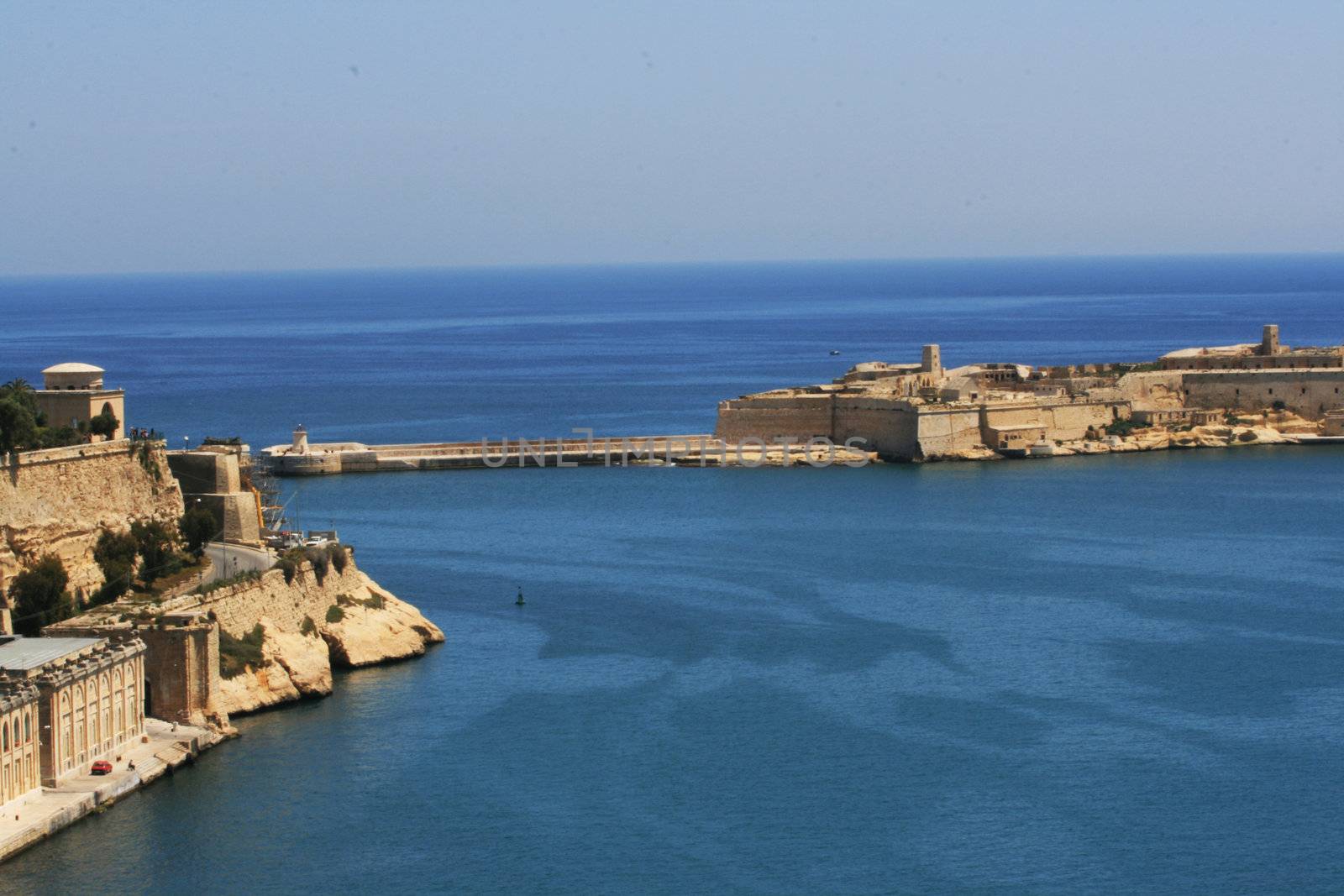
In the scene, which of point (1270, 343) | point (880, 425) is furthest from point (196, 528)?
point (1270, 343)

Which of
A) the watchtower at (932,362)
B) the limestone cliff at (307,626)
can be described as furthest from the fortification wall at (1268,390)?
the limestone cliff at (307,626)

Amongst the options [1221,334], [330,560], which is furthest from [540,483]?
[1221,334]

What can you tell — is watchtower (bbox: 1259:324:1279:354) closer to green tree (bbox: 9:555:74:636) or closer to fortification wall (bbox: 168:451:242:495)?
fortification wall (bbox: 168:451:242:495)

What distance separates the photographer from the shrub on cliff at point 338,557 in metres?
28.7

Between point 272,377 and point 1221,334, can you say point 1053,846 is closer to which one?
point 272,377

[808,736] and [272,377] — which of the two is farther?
[272,377]

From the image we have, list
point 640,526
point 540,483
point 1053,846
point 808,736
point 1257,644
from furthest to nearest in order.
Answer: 1. point 540,483
2. point 640,526
3. point 1257,644
4. point 808,736
5. point 1053,846

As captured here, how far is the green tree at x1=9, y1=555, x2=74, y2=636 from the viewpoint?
25875 mm

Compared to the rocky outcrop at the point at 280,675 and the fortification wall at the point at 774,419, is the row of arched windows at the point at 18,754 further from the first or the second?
the fortification wall at the point at 774,419

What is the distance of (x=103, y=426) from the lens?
3180cm

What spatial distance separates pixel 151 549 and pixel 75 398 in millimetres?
5232

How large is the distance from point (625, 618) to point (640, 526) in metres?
10.8

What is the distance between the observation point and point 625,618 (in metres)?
32.0

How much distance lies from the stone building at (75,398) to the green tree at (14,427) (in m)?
3.53
